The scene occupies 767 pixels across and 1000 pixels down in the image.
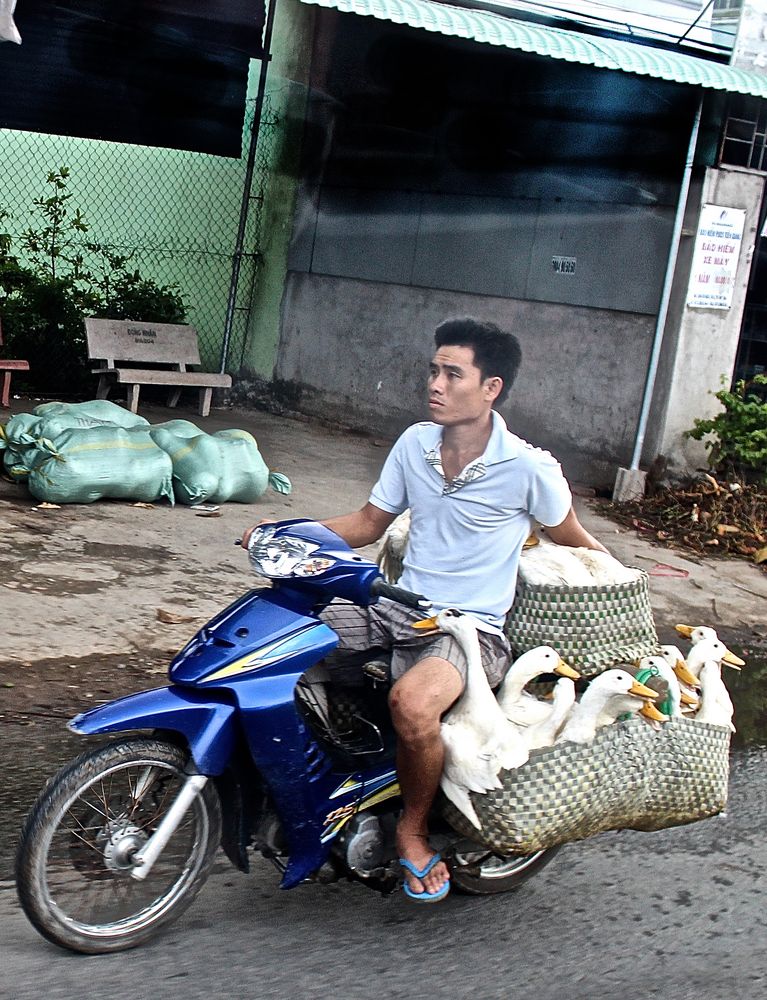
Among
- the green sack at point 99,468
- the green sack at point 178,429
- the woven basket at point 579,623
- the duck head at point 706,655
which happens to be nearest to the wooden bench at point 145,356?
the green sack at point 178,429

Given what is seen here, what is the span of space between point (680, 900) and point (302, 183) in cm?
911

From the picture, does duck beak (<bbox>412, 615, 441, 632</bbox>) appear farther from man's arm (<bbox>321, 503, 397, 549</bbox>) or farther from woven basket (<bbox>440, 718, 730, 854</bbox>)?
man's arm (<bbox>321, 503, 397, 549</bbox>)

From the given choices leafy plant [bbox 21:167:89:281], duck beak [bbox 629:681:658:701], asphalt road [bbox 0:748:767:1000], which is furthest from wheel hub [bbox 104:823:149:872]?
leafy plant [bbox 21:167:89:281]

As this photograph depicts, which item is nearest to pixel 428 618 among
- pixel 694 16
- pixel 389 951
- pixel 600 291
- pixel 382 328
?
pixel 389 951

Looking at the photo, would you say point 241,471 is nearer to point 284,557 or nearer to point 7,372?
point 7,372

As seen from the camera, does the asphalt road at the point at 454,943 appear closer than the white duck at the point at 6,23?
Yes

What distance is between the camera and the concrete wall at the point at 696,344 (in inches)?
359

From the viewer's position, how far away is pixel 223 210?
12047mm

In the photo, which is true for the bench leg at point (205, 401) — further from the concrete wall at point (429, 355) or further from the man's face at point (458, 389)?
the man's face at point (458, 389)

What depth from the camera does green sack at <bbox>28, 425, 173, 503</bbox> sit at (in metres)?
7.25

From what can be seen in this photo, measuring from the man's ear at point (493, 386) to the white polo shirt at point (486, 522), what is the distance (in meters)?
0.09

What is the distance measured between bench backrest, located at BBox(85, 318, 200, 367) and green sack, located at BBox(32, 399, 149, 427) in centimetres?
226

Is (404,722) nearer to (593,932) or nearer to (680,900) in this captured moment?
(593,932)

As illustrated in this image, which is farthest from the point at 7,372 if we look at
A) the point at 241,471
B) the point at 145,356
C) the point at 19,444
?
the point at 241,471
